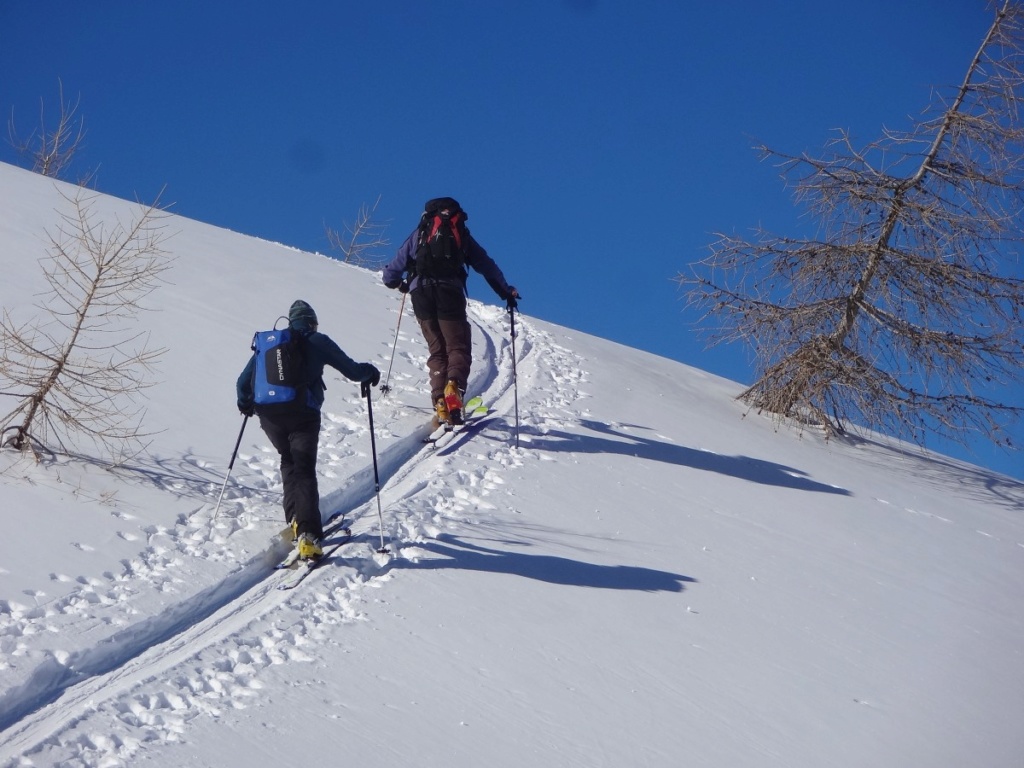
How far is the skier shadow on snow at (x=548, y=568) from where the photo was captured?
6750 mm

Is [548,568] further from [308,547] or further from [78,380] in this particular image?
[78,380]

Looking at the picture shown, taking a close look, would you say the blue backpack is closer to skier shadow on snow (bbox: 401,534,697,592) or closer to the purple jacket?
skier shadow on snow (bbox: 401,534,697,592)

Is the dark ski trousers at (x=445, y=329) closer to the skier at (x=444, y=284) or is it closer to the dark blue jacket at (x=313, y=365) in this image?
the skier at (x=444, y=284)

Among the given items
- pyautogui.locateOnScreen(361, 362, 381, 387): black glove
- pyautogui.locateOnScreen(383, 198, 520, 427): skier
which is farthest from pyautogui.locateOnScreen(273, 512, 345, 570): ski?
pyautogui.locateOnScreen(383, 198, 520, 427): skier

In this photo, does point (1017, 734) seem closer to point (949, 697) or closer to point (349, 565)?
point (949, 697)

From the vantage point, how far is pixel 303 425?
663 cm

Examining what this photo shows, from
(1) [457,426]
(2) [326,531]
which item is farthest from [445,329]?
(2) [326,531]

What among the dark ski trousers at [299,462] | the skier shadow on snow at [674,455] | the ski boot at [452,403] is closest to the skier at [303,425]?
the dark ski trousers at [299,462]

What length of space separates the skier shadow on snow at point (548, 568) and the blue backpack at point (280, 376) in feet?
4.45

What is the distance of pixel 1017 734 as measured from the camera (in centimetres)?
586

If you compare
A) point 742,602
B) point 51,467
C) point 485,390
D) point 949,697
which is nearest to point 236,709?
point 51,467

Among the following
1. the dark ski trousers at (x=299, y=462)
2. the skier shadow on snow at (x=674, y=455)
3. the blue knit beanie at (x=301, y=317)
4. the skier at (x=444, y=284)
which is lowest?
the dark ski trousers at (x=299, y=462)

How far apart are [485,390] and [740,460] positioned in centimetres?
319

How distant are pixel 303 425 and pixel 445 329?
3171mm
